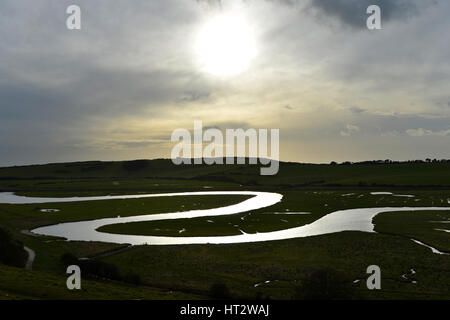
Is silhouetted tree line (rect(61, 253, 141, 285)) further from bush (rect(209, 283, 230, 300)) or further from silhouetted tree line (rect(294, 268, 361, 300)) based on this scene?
silhouetted tree line (rect(294, 268, 361, 300))

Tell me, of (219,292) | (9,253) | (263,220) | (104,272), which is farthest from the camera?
(263,220)

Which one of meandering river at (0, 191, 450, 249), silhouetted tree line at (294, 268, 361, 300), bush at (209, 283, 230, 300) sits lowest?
meandering river at (0, 191, 450, 249)

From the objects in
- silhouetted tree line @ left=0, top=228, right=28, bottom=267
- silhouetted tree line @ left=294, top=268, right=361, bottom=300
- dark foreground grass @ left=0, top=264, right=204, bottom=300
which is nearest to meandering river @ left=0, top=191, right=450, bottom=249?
silhouetted tree line @ left=0, top=228, right=28, bottom=267

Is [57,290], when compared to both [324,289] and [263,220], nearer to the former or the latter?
[324,289]

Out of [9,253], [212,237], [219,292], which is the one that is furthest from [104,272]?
[212,237]

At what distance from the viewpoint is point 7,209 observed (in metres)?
118

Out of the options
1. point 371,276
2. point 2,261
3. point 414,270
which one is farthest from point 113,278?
point 414,270

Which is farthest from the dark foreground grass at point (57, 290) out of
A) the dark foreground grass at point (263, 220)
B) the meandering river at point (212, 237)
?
the dark foreground grass at point (263, 220)

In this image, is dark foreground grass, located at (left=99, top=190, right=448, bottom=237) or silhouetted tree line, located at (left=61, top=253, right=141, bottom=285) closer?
silhouetted tree line, located at (left=61, top=253, right=141, bottom=285)

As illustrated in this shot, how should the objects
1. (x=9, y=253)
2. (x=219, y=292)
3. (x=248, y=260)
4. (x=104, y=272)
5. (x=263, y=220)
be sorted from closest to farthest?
(x=219, y=292) < (x=104, y=272) < (x=9, y=253) < (x=248, y=260) < (x=263, y=220)

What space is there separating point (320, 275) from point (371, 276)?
14.7 meters

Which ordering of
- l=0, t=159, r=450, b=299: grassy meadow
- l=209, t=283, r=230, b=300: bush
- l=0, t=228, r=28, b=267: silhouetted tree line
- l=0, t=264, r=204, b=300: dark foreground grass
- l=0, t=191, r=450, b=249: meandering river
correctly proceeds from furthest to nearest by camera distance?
l=0, t=191, r=450, b=249: meandering river, l=0, t=228, r=28, b=267: silhouetted tree line, l=209, t=283, r=230, b=300: bush, l=0, t=159, r=450, b=299: grassy meadow, l=0, t=264, r=204, b=300: dark foreground grass
